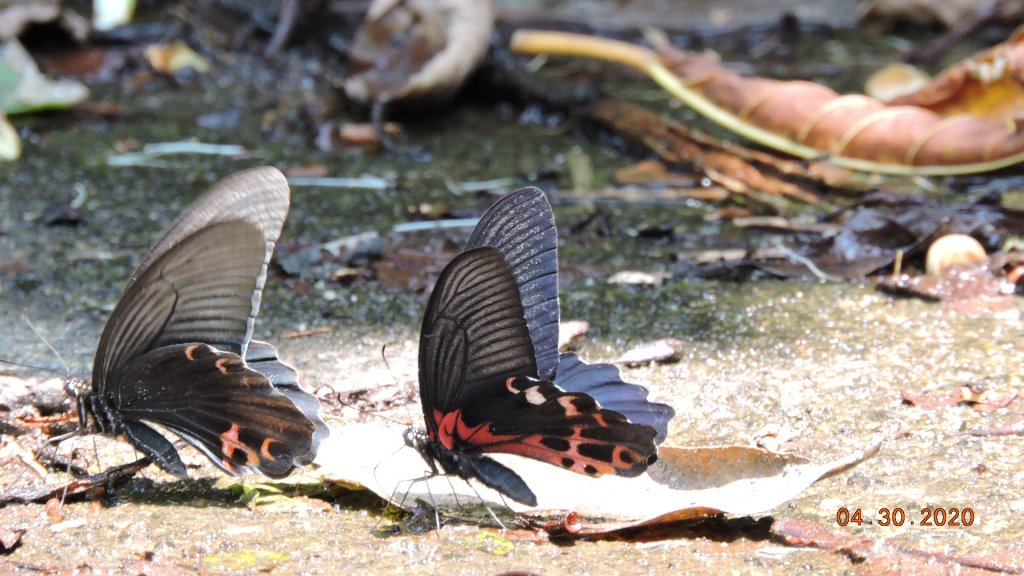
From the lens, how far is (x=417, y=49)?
173 inches

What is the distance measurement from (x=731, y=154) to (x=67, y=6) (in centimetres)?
348

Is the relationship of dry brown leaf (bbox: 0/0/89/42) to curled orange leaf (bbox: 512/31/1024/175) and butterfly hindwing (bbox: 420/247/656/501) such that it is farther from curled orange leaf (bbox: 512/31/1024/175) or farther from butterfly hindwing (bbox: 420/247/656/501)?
butterfly hindwing (bbox: 420/247/656/501)

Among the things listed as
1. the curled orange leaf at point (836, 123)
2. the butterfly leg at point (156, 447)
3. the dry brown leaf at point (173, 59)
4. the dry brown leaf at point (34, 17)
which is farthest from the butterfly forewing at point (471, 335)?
the dry brown leaf at point (34, 17)

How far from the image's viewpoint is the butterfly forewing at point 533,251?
1.92 m

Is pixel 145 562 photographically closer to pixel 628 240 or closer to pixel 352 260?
pixel 352 260

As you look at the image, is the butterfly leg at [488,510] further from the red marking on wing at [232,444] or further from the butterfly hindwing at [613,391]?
the red marking on wing at [232,444]

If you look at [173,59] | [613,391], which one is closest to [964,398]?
[613,391]

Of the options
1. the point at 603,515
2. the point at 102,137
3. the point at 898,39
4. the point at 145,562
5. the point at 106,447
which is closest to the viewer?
the point at 145,562

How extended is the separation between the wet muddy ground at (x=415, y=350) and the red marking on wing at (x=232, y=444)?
0.09 meters

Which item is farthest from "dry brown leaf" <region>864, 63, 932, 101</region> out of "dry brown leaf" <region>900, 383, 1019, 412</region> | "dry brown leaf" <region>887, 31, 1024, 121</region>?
"dry brown leaf" <region>900, 383, 1019, 412</region>

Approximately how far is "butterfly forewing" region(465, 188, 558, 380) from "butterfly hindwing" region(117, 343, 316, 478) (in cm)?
43

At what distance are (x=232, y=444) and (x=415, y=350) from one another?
66 cm

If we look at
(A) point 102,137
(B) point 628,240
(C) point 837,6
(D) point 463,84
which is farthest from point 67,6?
(C) point 837,6

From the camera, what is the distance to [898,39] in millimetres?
5461
